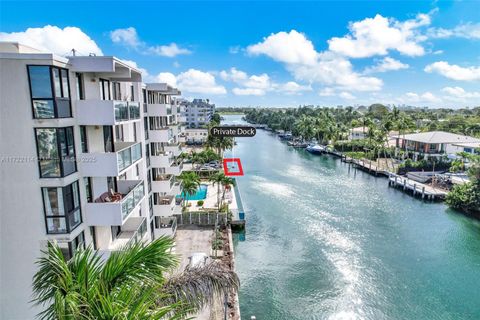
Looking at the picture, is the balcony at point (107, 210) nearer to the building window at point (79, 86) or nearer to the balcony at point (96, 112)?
the balcony at point (96, 112)

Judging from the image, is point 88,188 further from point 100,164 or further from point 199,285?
point 199,285

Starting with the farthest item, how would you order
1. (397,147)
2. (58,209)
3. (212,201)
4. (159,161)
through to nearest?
(397,147) → (212,201) → (159,161) → (58,209)

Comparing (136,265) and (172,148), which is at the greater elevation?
(172,148)

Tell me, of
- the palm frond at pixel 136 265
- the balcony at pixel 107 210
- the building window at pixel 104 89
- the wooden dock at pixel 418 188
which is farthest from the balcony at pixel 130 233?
the wooden dock at pixel 418 188

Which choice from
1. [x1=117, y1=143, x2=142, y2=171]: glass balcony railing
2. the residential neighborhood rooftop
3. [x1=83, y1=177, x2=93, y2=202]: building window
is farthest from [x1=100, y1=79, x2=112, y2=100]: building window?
the residential neighborhood rooftop

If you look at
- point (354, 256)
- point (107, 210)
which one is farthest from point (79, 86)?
point (354, 256)

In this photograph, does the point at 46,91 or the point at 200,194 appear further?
the point at 200,194

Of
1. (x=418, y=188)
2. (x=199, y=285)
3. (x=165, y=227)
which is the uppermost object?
(x=199, y=285)
